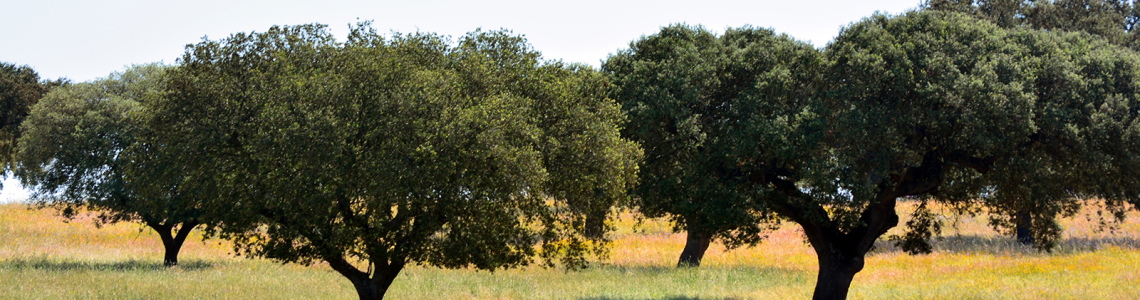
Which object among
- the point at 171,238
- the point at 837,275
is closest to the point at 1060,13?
the point at 837,275

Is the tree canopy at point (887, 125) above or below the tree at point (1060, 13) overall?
below

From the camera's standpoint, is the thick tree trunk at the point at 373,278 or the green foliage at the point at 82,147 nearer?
the thick tree trunk at the point at 373,278

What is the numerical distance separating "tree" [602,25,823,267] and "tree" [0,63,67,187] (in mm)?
45613

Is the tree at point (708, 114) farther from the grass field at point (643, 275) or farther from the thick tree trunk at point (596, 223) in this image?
the grass field at point (643, 275)

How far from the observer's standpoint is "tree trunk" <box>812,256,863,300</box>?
23922 mm

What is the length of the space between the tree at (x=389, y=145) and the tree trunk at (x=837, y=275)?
26.5 ft

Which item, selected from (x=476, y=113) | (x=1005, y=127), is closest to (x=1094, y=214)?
(x=1005, y=127)

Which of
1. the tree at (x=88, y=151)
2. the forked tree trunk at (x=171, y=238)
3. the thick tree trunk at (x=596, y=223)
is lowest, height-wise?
the thick tree trunk at (x=596, y=223)

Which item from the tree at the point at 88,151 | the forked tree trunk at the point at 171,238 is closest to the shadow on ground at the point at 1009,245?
the forked tree trunk at the point at 171,238

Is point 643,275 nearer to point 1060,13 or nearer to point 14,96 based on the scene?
point 1060,13

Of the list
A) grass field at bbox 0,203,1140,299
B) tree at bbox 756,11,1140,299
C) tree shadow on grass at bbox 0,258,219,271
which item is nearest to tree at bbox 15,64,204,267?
tree shadow on grass at bbox 0,258,219,271

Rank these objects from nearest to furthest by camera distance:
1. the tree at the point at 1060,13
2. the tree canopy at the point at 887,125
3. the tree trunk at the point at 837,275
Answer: the tree canopy at the point at 887,125
the tree trunk at the point at 837,275
the tree at the point at 1060,13

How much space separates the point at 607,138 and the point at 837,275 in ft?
32.4

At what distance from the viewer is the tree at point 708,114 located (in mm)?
21562
